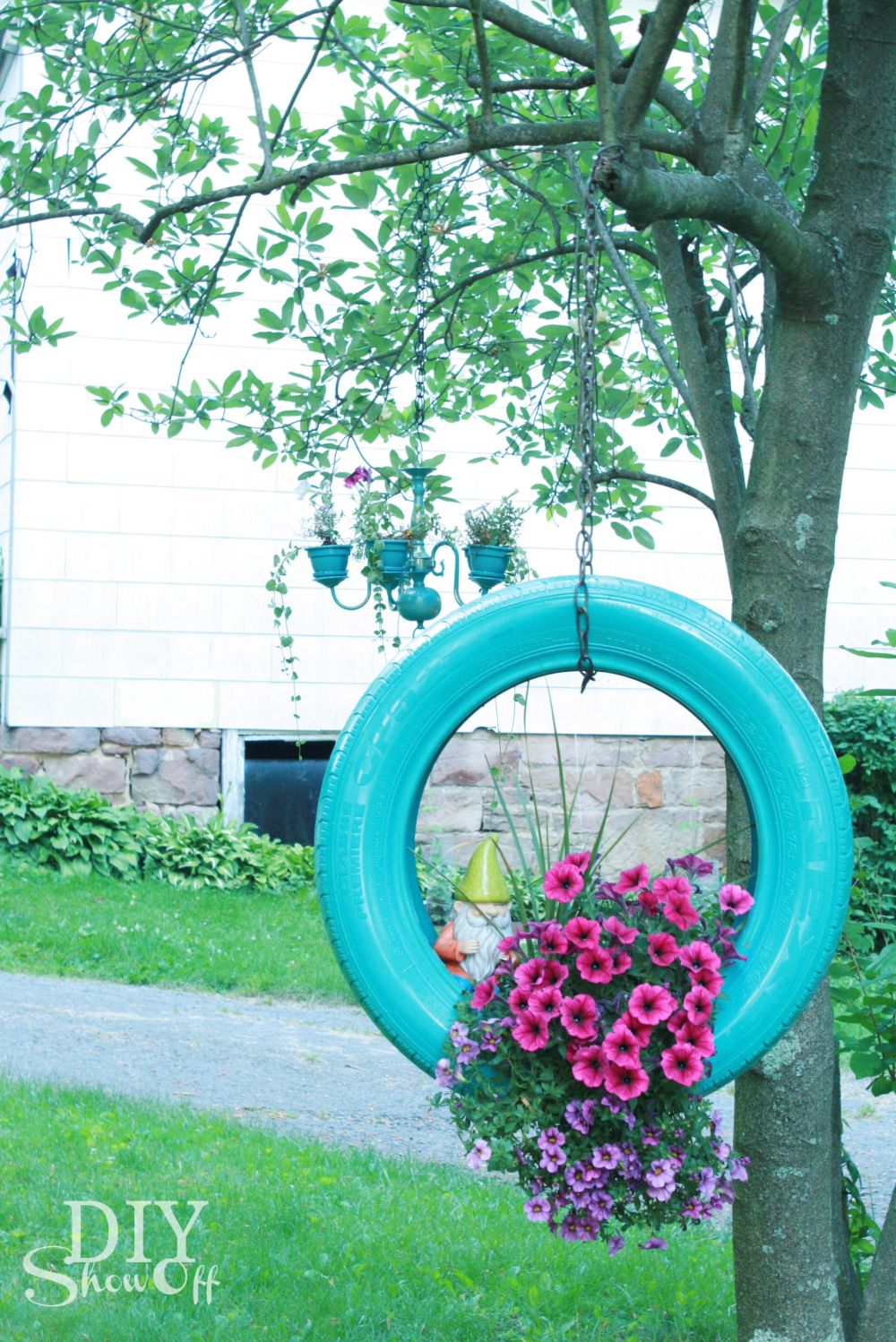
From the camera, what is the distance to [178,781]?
7820 millimetres

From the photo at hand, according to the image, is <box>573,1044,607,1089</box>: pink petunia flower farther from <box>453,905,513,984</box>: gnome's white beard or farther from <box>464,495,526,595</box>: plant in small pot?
<box>464,495,526,595</box>: plant in small pot

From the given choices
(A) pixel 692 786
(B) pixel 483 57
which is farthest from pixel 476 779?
(B) pixel 483 57

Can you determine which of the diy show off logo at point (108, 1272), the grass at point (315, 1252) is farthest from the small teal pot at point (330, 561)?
the diy show off logo at point (108, 1272)

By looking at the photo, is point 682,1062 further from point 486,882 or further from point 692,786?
point 692,786

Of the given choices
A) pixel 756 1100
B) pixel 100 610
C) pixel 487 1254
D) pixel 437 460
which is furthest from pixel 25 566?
pixel 756 1100

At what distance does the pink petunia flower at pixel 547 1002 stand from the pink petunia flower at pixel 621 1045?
7 centimetres

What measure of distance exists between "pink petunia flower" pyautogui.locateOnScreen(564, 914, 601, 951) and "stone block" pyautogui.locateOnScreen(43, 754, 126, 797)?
20.5 ft

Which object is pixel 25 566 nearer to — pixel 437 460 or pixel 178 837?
pixel 178 837

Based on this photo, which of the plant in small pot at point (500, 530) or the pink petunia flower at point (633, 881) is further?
the plant in small pot at point (500, 530)

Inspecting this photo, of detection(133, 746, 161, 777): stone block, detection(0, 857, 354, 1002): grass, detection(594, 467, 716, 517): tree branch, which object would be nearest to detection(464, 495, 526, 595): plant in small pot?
detection(594, 467, 716, 517): tree branch

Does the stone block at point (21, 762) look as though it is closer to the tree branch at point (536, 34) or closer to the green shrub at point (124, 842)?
the green shrub at point (124, 842)

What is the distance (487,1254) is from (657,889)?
1.71m

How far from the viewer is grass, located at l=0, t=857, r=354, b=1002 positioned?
572 centimetres

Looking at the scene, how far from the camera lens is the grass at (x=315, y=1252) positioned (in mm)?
2797
